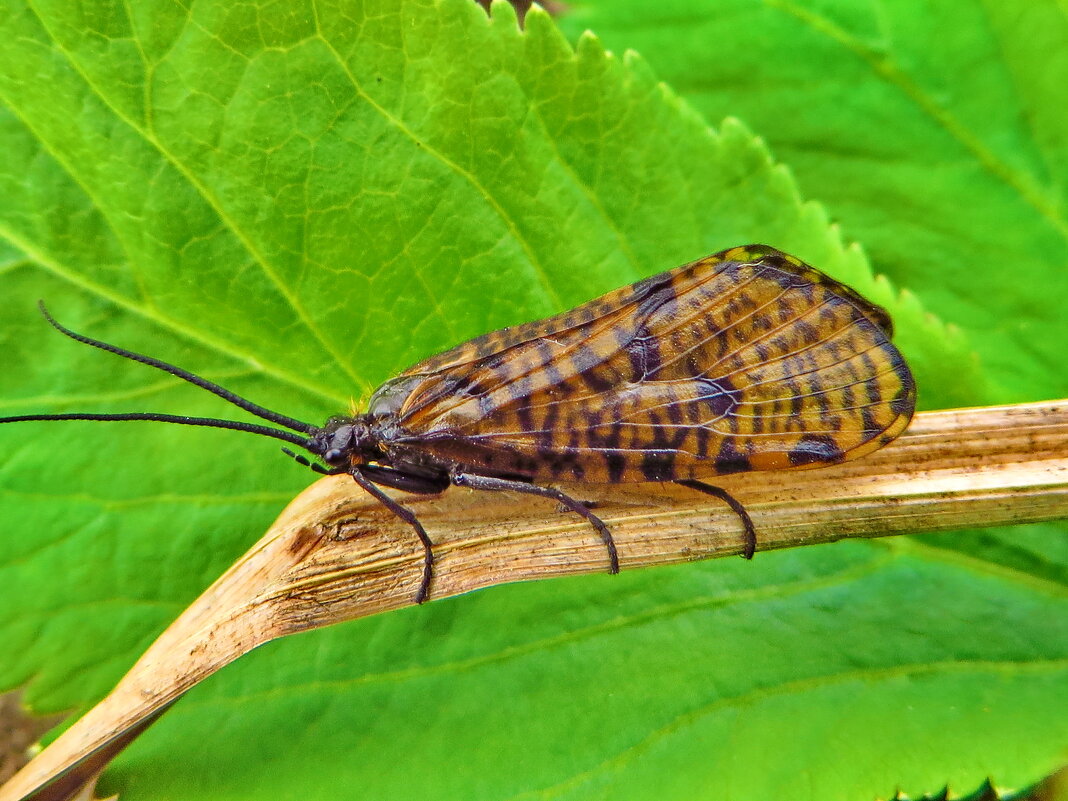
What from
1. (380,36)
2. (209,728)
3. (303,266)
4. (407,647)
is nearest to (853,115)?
(380,36)

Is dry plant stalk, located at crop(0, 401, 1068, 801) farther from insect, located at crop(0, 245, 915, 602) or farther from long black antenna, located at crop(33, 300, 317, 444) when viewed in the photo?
long black antenna, located at crop(33, 300, 317, 444)

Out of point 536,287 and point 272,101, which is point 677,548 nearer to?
point 536,287

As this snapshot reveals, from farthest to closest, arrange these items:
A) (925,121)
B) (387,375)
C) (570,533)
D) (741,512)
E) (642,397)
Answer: (925,121)
(387,375)
(642,397)
(570,533)
(741,512)

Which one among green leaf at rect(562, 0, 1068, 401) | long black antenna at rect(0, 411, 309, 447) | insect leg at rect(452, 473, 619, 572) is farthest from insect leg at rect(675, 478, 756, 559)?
green leaf at rect(562, 0, 1068, 401)

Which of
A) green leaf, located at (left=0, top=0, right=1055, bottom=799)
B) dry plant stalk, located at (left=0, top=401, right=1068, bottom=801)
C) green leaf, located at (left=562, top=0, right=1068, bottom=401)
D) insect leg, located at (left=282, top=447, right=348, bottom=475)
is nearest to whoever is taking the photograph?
dry plant stalk, located at (left=0, top=401, right=1068, bottom=801)

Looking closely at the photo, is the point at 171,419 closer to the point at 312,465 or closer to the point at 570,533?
the point at 312,465

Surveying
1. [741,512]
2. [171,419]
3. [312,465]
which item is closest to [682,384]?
[741,512]

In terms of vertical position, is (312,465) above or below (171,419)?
below

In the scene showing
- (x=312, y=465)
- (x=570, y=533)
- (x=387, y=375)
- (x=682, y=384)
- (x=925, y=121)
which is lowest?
(x=570, y=533)
